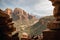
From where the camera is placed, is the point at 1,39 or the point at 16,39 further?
the point at 16,39

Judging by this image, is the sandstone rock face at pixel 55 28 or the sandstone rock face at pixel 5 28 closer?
the sandstone rock face at pixel 55 28

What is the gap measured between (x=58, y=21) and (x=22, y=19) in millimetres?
113745

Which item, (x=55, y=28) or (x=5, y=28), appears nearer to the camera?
(x=55, y=28)

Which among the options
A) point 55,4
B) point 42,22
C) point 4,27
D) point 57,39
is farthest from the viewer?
point 42,22

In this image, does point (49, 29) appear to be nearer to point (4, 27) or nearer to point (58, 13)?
point (58, 13)

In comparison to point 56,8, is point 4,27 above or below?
below

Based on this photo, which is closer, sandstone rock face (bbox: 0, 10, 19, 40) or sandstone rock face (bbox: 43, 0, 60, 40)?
sandstone rock face (bbox: 43, 0, 60, 40)

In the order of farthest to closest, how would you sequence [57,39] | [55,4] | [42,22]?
1. [42,22]
2. [55,4]
3. [57,39]

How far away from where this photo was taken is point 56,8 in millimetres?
22719

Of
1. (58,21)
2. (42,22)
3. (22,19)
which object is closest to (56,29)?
(58,21)

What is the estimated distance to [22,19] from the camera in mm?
135000

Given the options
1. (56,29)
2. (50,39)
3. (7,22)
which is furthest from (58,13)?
(7,22)

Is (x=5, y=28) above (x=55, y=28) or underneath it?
underneath

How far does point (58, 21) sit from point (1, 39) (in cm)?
878
